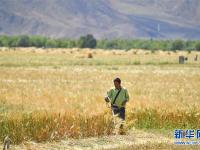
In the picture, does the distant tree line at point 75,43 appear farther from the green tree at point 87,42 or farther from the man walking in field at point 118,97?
the man walking in field at point 118,97

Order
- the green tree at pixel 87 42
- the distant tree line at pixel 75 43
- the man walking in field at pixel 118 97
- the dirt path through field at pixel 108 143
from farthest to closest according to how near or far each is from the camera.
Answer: the green tree at pixel 87 42, the distant tree line at pixel 75 43, the man walking in field at pixel 118 97, the dirt path through field at pixel 108 143

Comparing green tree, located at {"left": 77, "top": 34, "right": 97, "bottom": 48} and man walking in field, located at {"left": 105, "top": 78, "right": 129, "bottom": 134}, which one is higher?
green tree, located at {"left": 77, "top": 34, "right": 97, "bottom": 48}

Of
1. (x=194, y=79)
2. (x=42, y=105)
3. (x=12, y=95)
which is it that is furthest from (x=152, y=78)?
(x=42, y=105)

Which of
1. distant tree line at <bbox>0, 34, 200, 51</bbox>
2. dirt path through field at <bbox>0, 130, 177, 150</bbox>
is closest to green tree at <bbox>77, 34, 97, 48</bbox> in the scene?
distant tree line at <bbox>0, 34, 200, 51</bbox>

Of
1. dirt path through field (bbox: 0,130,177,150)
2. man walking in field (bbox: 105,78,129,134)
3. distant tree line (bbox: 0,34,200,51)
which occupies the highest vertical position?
distant tree line (bbox: 0,34,200,51)

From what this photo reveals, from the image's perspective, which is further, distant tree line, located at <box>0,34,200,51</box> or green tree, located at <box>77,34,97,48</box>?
green tree, located at <box>77,34,97,48</box>

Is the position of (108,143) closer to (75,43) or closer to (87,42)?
(87,42)

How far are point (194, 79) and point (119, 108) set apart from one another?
26704 millimetres

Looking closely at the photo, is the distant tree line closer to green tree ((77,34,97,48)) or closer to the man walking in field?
green tree ((77,34,97,48))

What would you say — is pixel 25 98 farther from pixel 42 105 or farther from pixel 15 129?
pixel 15 129

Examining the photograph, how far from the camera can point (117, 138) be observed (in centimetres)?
1922

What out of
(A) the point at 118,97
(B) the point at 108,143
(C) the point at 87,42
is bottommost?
(B) the point at 108,143

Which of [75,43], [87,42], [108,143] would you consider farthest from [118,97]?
[75,43]

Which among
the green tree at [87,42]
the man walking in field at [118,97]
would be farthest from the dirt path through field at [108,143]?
the green tree at [87,42]
